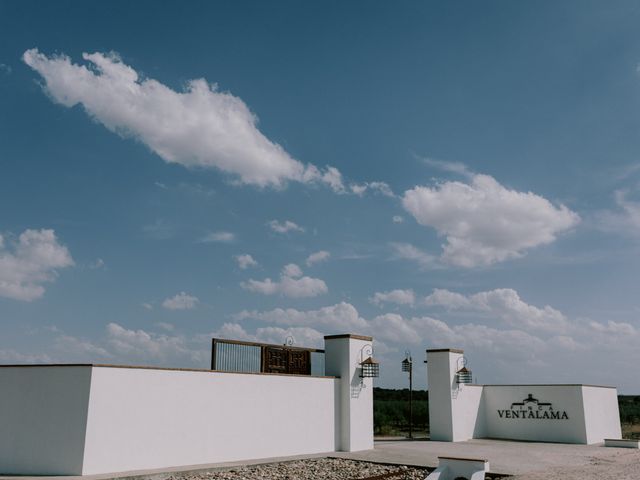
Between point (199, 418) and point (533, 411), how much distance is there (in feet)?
39.4

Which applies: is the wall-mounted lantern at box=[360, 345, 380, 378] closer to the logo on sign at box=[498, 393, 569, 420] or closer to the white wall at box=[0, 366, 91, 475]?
the logo on sign at box=[498, 393, 569, 420]

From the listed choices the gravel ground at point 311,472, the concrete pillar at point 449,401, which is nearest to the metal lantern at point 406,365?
the concrete pillar at point 449,401

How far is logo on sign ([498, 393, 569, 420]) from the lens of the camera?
60.0ft

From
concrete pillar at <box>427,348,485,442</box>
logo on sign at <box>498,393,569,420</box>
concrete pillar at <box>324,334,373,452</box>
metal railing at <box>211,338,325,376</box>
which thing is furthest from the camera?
logo on sign at <box>498,393,569,420</box>

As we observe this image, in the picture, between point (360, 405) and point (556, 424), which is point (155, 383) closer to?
point (360, 405)

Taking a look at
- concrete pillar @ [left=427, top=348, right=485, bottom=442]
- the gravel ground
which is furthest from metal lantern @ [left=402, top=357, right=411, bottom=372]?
the gravel ground

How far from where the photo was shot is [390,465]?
484 inches

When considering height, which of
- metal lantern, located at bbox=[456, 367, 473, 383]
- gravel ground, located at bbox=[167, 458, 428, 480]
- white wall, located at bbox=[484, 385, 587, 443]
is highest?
metal lantern, located at bbox=[456, 367, 473, 383]

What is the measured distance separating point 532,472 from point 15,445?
10.0 m

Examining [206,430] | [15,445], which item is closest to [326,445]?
[206,430]

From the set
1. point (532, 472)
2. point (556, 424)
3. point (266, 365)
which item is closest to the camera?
point (532, 472)

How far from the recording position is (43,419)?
1036 cm

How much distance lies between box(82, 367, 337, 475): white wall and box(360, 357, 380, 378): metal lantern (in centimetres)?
109

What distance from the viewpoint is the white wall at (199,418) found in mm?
10445
